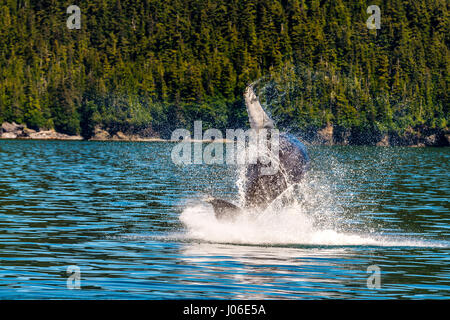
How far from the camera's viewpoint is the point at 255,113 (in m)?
20.7

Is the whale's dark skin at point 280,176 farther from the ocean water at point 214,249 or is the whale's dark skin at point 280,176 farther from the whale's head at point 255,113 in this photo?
the whale's head at point 255,113

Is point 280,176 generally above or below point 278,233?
above

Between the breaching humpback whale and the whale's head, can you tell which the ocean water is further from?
the whale's head

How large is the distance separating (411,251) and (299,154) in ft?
15.2

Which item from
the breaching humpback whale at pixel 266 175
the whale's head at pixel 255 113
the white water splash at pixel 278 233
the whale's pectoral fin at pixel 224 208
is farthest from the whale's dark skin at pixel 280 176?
the whale's head at pixel 255 113

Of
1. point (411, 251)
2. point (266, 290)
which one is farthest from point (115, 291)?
point (411, 251)

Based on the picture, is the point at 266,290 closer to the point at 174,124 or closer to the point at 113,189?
the point at 113,189

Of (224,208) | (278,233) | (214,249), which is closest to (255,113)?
(224,208)

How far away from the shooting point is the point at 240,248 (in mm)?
22312

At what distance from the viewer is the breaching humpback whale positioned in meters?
20.9

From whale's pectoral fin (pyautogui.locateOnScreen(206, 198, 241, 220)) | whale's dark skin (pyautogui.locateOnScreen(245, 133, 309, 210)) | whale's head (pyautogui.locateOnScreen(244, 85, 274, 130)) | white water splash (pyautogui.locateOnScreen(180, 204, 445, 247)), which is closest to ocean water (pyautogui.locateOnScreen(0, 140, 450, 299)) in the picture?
white water splash (pyautogui.locateOnScreen(180, 204, 445, 247))

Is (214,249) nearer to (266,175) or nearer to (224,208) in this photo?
(224,208)

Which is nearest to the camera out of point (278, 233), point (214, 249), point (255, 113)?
point (255, 113)

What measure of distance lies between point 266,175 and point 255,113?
2.38 meters
